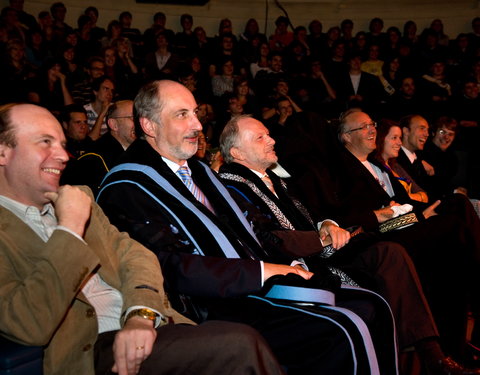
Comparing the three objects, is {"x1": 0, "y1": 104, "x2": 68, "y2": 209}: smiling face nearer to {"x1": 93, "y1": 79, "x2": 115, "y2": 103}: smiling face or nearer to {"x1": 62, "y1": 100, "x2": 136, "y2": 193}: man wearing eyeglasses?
{"x1": 62, "y1": 100, "x2": 136, "y2": 193}: man wearing eyeglasses

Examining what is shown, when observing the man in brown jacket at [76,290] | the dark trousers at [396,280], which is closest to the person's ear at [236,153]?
the dark trousers at [396,280]

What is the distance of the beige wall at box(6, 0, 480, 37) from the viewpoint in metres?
11.0

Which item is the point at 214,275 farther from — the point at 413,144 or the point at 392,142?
the point at 413,144

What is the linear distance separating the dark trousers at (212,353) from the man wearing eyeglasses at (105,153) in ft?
6.87

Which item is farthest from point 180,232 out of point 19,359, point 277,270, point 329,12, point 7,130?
point 329,12

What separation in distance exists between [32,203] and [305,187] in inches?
90.4

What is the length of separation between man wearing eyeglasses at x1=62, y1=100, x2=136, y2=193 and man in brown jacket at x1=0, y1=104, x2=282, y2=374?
5.44 ft

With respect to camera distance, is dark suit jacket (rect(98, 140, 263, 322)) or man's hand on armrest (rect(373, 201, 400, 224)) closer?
dark suit jacket (rect(98, 140, 263, 322))

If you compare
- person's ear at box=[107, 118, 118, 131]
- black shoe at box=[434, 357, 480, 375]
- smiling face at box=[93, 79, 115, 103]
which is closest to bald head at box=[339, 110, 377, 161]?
person's ear at box=[107, 118, 118, 131]

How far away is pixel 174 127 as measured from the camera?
2.69 m

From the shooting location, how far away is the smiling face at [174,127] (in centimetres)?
269

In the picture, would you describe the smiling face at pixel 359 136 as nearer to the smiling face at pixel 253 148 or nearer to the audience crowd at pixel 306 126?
the audience crowd at pixel 306 126

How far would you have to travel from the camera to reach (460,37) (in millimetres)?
10352

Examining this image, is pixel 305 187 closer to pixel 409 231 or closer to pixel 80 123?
pixel 409 231
